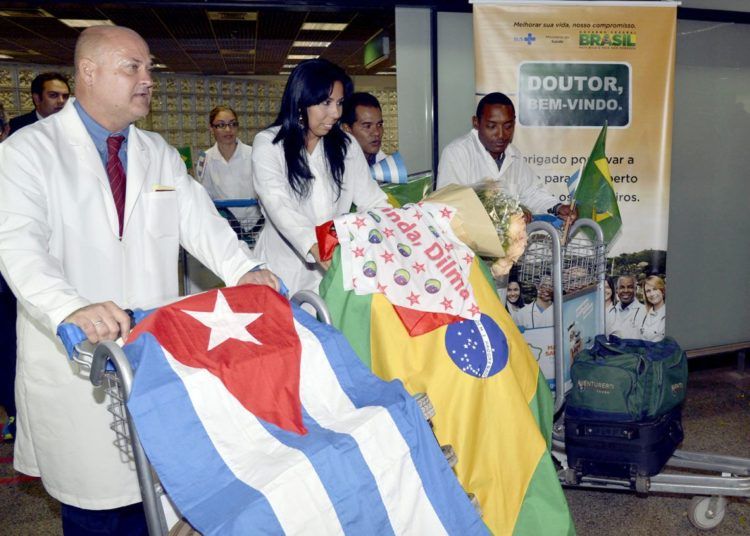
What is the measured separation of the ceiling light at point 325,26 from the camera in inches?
258

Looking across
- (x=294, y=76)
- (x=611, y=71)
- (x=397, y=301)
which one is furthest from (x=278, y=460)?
(x=611, y=71)

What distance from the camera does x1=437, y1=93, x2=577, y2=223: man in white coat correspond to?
3.74 metres

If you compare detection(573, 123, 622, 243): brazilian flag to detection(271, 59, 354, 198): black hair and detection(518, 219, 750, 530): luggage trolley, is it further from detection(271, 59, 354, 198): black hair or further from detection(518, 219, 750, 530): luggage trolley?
detection(271, 59, 354, 198): black hair

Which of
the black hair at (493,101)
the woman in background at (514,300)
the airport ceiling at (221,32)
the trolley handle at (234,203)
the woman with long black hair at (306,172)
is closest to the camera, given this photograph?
the woman with long black hair at (306,172)

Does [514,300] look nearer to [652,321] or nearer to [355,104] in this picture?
[652,321]

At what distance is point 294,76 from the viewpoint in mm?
2689

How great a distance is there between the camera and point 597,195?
383 centimetres

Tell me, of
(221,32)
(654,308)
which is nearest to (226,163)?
(221,32)

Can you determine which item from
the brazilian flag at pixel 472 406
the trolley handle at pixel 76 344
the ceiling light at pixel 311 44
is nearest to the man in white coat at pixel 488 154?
the brazilian flag at pixel 472 406

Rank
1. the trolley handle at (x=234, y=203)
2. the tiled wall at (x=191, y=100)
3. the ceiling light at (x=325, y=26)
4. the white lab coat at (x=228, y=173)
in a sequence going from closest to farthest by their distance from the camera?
the trolley handle at (x=234, y=203)
the white lab coat at (x=228, y=173)
the ceiling light at (x=325, y=26)
the tiled wall at (x=191, y=100)

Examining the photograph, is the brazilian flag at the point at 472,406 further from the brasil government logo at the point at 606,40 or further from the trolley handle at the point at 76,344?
the brasil government logo at the point at 606,40

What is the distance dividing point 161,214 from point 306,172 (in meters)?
0.79

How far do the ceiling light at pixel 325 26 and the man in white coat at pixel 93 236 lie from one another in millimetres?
4656

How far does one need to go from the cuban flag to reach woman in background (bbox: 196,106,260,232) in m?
4.33
